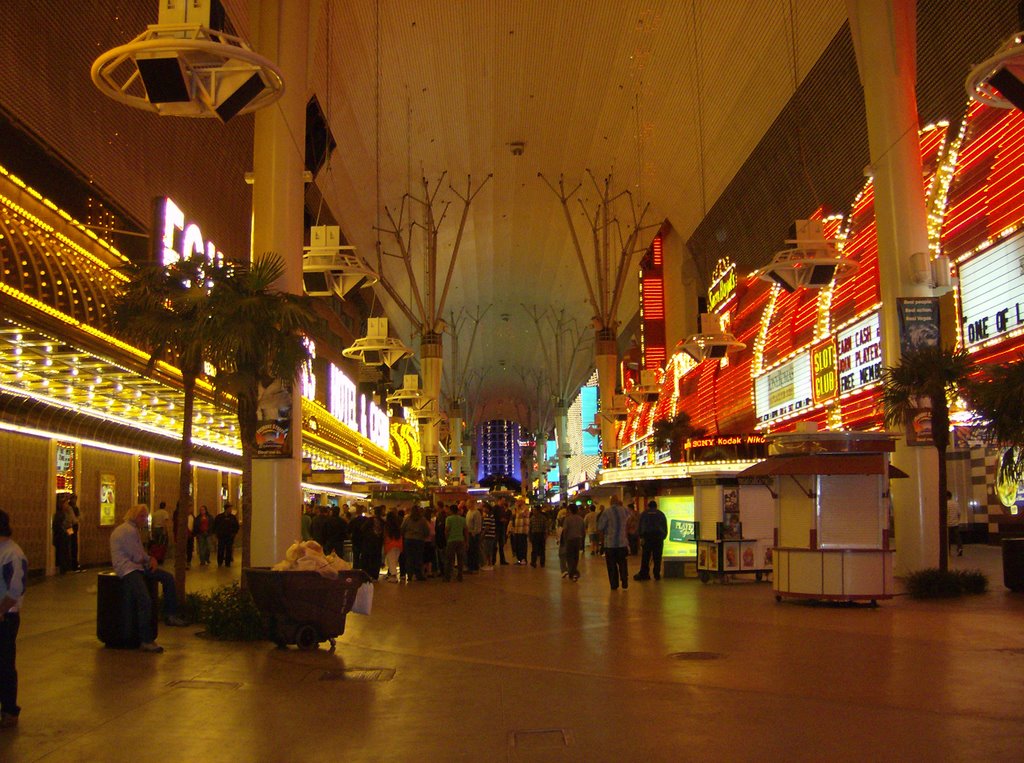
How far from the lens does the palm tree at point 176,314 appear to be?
11.5 meters

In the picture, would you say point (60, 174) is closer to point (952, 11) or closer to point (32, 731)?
point (32, 731)

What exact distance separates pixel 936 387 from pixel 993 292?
333cm

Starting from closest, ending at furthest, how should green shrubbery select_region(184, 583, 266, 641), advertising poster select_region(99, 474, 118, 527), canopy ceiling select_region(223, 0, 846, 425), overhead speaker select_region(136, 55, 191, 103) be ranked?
overhead speaker select_region(136, 55, 191, 103) < green shrubbery select_region(184, 583, 266, 641) < advertising poster select_region(99, 474, 118, 527) < canopy ceiling select_region(223, 0, 846, 425)

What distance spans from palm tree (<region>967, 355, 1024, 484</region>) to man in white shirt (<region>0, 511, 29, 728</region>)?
35.0ft

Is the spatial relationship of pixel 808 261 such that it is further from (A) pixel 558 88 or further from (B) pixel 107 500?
(A) pixel 558 88

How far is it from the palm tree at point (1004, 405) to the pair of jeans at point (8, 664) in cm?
1075

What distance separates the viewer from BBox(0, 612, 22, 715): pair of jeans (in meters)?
6.55

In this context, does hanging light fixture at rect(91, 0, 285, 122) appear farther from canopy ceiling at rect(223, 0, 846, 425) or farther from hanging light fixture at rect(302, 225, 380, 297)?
canopy ceiling at rect(223, 0, 846, 425)

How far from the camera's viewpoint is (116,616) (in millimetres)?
9977

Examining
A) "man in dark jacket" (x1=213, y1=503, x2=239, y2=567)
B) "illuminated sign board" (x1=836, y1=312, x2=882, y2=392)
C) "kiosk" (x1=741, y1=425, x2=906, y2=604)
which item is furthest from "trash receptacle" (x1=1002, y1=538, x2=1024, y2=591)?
"man in dark jacket" (x1=213, y1=503, x2=239, y2=567)

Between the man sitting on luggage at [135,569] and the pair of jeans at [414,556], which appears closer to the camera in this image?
the man sitting on luggage at [135,569]

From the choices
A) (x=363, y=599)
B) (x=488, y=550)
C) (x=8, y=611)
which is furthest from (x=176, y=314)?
(x=488, y=550)

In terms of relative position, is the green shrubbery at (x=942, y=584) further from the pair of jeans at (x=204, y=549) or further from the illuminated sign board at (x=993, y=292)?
the pair of jeans at (x=204, y=549)

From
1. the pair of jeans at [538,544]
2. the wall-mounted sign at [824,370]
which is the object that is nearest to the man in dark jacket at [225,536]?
the pair of jeans at [538,544]
